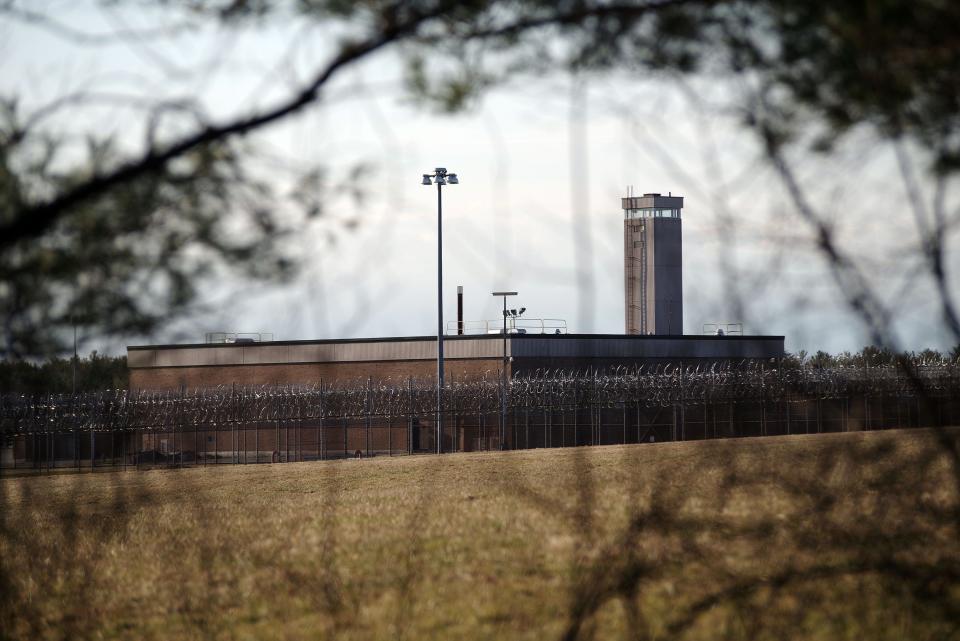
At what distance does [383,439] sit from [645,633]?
32.8 m

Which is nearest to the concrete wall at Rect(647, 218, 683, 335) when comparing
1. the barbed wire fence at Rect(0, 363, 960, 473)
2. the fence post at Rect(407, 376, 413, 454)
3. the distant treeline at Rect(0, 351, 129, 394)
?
the distant treeline at Rect(0, 351, 129, 394)

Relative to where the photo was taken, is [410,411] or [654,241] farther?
[410,411]

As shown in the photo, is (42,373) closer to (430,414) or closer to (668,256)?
(668,256)

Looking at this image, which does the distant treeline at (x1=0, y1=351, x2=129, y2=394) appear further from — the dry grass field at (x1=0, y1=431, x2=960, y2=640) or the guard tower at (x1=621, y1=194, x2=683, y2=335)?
the guard tower at (x1=621, y1=194, x2=683, y2=335)

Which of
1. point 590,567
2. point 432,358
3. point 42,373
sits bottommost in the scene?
point 590,567

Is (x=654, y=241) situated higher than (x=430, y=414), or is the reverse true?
(x=654, y=241)

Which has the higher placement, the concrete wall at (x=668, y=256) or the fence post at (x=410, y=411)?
the concrete wall at (x=668, y=256)

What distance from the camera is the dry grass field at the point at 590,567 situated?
5.90 meters

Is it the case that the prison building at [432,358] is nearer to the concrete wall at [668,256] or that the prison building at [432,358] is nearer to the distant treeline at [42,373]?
the concrete wall at [668,256]

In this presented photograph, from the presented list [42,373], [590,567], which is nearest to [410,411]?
[590,567]

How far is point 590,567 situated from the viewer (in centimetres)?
668

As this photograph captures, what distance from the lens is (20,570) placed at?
28.2 feet

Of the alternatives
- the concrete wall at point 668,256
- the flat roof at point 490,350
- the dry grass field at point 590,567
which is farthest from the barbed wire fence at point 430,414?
the dry grass field at point 590,567

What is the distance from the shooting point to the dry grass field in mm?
5902
